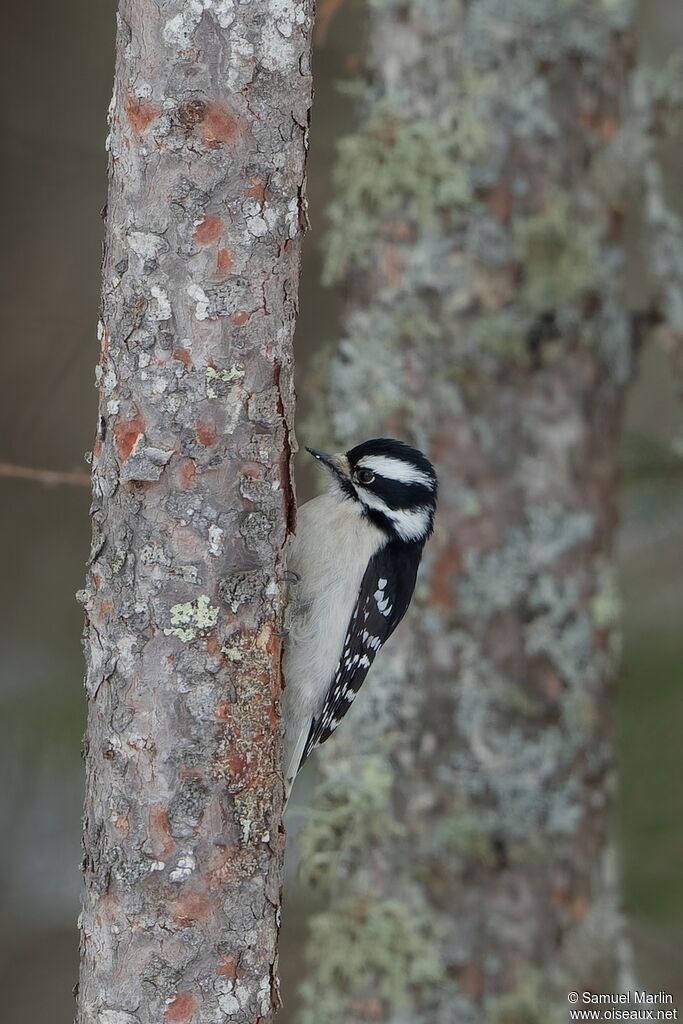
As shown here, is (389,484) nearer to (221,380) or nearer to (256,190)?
(221,380)

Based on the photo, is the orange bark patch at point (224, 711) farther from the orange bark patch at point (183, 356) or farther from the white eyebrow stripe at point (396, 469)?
the white eyebrow stripe at point (396, 469)

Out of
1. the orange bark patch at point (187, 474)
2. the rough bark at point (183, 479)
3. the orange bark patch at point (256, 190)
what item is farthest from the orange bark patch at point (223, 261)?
the orange bark patch at point (187, 474)

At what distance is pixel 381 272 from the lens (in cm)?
399

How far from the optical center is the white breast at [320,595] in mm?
3256

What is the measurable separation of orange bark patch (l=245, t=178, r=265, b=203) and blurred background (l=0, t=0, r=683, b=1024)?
225 centimetres

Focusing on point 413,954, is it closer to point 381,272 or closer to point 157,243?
point 381,272

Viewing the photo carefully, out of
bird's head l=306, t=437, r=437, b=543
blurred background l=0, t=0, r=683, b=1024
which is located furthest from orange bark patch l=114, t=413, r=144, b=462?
blurred background l=0, t=0, r=683, b=1024

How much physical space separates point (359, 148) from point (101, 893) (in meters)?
2.68

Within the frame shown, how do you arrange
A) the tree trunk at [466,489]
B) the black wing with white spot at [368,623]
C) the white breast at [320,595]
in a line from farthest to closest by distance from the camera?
1. the tree trunk at [466,489]
2. the black wing with white spot at [368,623]
3. the white breast at [320,595]

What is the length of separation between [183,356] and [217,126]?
0.45 metres

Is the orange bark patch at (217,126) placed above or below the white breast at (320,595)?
above

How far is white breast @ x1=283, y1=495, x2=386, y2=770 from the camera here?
326cm

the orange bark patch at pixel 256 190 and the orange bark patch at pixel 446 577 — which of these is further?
the orange bark patch at pixel 446 577

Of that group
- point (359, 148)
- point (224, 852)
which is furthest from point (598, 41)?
point (224, 852)
